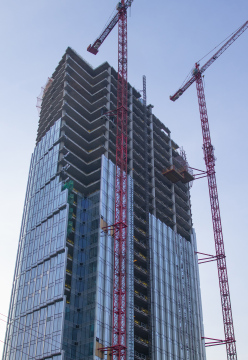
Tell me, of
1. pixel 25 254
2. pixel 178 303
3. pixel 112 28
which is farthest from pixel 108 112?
pixel 178 303

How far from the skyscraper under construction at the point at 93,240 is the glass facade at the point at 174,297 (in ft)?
1.11

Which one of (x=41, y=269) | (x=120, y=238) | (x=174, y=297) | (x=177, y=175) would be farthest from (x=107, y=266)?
(x=177, y=175)

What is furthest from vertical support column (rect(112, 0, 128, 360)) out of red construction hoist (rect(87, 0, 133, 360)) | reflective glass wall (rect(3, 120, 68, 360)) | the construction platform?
the construction platform

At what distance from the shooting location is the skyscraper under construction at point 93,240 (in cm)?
11073

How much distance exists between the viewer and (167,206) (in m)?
166

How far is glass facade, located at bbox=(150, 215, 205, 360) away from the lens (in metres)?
129

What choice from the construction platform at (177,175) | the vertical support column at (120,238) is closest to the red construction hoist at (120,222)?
the vertical support column at (120,238)

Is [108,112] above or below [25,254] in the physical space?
above

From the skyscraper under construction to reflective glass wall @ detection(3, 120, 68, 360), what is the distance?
12.6 inches

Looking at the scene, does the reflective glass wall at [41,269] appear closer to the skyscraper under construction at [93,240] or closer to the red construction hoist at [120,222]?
the skyscraper under construction at [93,240]

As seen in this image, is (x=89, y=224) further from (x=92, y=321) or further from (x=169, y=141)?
(x=169, y=141)

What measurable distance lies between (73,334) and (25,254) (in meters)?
30.8

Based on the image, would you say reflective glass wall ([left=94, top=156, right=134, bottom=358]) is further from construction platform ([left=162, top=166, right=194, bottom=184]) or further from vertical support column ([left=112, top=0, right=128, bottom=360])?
construction platform ([left=162, top=166, right=194, bottom=184])

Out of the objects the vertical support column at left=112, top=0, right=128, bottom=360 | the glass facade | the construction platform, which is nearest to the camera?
the vertical support column at left=112, top=0, right=128, bottom=360
